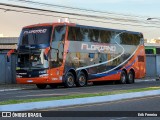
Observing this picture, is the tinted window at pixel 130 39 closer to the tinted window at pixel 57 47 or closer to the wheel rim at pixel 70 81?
the wheel rim at pixel 70 81

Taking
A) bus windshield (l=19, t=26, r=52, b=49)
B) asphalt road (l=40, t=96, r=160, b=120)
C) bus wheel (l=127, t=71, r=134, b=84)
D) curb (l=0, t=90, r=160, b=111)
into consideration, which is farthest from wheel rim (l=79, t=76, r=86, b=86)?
asphalt road (l=40, t=96, r=160, b=120)

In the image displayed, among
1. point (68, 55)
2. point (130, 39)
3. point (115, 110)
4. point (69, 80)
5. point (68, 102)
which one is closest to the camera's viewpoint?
point (115, 110)

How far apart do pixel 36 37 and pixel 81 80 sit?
454 centimetres

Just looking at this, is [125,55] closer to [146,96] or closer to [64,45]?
[64,45]

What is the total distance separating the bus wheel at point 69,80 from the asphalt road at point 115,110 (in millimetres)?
12202

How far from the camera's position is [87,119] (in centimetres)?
1274

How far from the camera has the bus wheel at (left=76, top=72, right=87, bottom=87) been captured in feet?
100

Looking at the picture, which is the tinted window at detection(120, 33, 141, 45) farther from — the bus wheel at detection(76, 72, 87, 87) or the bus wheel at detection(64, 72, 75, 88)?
the bus wheel at detection(64, 72, 75, 88)

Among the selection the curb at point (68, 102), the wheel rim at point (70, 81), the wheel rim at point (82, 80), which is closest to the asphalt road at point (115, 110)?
the curb at point (68, 102)

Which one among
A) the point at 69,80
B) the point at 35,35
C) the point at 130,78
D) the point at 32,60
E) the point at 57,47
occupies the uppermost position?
the point at 35,35

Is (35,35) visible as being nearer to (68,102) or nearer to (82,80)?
(82,80)

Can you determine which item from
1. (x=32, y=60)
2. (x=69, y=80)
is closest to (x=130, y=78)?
(x=69, y=80)

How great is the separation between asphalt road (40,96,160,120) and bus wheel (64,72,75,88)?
12202mm

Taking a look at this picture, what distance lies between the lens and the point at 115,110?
49.0ft
